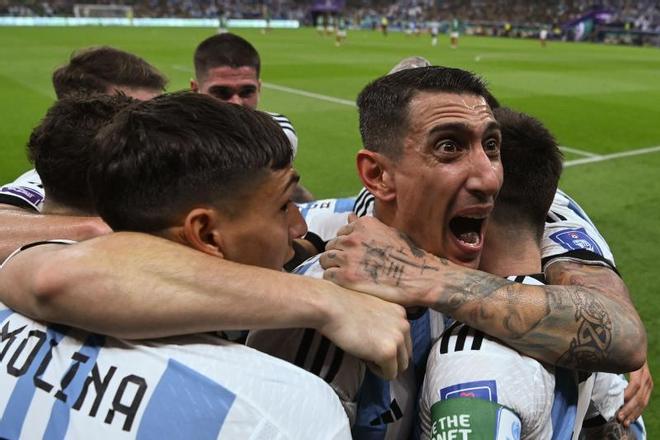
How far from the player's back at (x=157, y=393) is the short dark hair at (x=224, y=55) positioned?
4319 millimetres

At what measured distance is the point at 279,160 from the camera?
1674mm

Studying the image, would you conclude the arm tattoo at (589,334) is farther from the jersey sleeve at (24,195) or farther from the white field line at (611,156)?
the white field line at (611,156)

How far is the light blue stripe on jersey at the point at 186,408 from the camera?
1318 mm

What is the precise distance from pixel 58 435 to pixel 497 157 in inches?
60.1

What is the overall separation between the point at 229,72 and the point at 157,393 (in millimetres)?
4494

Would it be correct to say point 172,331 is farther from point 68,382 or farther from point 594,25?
point 594,25

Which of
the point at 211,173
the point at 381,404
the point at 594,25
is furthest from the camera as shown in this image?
the point at 594,25

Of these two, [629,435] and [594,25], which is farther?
[594,25]

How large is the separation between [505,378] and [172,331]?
834mm

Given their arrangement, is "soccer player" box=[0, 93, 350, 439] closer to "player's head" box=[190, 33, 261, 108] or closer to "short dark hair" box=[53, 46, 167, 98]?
"short dark hair" box=[53, 46, 167, 98]

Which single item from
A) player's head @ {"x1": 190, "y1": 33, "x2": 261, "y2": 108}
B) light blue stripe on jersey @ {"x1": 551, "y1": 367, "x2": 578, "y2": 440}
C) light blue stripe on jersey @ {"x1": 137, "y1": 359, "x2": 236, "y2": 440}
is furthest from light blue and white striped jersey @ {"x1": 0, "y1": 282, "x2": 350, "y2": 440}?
player's head @ {"x1": 190, "y1": 33, "x2": 261, "y2": 108}

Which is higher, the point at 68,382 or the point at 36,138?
the point at 36,138

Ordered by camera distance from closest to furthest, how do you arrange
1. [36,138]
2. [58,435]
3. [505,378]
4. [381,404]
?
[58,435] < [505,378] < [381,404] < [36,138]

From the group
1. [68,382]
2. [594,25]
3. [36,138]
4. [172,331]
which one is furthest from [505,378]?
[594,25]
